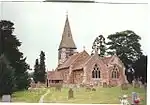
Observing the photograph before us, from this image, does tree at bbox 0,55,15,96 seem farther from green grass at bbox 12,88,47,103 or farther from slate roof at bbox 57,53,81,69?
slate roof at bbox 57,53,81,69

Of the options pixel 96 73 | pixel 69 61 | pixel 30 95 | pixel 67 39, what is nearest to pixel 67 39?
pixel 67 39

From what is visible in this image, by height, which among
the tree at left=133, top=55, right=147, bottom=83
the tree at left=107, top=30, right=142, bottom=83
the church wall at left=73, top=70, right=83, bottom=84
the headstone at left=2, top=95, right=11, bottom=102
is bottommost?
the headstone at left=2, top=95, right=11, bottom=102

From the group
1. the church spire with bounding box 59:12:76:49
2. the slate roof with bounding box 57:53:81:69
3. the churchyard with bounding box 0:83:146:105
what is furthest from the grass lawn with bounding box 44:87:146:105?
the church spire with bounding box 59:12:76:49

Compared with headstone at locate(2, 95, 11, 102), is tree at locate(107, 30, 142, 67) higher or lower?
higher

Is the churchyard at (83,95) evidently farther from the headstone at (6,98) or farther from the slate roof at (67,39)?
the slate roof at (67,39)

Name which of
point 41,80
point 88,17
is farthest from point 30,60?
point 88,17
